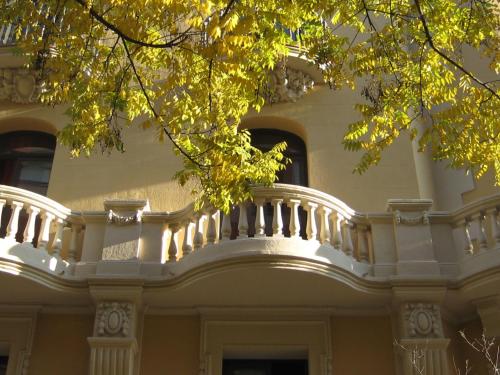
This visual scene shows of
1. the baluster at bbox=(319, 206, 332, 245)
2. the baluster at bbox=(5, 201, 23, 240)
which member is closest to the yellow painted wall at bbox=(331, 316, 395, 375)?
the baluster at bbox=(319, 206, 332, 245)

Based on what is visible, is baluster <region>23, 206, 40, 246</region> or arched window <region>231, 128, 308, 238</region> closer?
baluster <region>23, 206, 40, 246</region>

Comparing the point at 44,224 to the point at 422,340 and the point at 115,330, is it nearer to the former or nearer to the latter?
the point at 115,330

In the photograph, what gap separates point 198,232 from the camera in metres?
9.07

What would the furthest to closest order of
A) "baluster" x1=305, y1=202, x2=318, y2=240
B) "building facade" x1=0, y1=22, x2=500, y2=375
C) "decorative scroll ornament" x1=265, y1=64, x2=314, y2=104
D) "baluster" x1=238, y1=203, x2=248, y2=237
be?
1. "decorative scroll ornament" x1=265, y1=64, x2=314, y2=104
2. "baluster" x1=305, y1=202, x2=318, y2=240
3. "baluster" x1=238, y1=203, x2=248, y2=237
4. "building facade" x1=0, y1=22, x2=500, y2=375

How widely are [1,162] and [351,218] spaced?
20.1 ft

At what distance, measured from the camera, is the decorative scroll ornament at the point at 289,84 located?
38.2 ft

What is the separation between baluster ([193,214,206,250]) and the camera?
9.01 metres

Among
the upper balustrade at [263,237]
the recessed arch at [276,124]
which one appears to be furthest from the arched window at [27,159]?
the recessed arch at [276,124]

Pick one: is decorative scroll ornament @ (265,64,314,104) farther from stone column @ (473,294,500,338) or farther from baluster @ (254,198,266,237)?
stone column @ (473,294,500,338)

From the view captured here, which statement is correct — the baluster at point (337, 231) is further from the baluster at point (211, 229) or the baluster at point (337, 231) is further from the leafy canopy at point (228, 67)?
the baluster at point (211, 229)

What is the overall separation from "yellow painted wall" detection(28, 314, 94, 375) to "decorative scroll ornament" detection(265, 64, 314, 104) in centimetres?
480

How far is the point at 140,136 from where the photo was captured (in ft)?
37.3

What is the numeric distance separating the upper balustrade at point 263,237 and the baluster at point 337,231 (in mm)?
13

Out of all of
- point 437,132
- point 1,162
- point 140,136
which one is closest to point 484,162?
point 437,132
